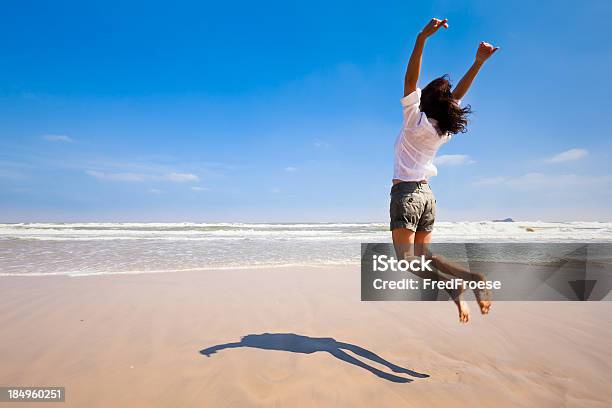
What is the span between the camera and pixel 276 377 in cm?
264

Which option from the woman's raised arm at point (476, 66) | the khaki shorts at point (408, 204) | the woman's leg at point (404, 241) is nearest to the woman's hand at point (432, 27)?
the woman's raised arm at point (476, 66)

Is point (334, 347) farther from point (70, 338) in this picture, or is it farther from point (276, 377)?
point (70, 338)

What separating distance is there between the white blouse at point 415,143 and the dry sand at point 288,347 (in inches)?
62.5

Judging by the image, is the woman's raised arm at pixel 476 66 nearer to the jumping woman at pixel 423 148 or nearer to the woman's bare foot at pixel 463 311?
the jumping woman at pixel 423 148

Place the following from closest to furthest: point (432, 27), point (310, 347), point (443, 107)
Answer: point (432, 27) → point (443, 107) → point (310, 347)

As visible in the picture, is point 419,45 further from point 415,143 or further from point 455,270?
point 455,270

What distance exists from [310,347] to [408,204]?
170cm

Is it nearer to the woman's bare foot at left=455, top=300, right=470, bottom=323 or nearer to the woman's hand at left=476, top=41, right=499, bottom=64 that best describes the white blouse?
the woman's hand at left=476, top=41, right=499, bottom=64

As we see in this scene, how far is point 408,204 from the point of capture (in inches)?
98.3

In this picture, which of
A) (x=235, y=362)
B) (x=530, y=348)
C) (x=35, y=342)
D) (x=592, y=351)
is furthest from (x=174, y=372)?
(x=592, y=351)

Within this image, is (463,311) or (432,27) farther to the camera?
(463,311)

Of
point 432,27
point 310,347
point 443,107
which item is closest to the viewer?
point 432,27

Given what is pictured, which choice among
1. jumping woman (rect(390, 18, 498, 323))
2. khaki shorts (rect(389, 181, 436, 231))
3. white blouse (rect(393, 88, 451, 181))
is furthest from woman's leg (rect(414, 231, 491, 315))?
white blouse (rect(393, 88, 451, 181))

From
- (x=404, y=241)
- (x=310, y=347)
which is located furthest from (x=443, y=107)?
(x=310, y=347)
